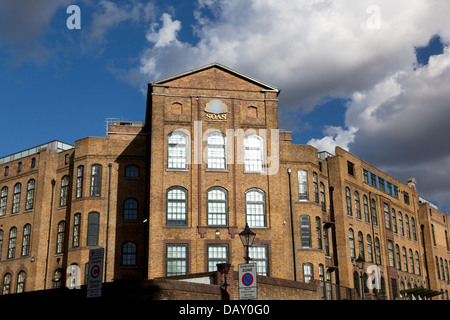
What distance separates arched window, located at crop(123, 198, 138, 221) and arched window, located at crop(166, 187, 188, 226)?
506 cm

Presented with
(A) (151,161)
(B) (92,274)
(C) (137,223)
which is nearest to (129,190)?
(C) (137,223)

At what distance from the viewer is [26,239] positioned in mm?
43469

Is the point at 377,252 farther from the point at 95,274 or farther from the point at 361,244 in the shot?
the point at 95,274

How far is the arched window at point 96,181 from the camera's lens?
133 ft

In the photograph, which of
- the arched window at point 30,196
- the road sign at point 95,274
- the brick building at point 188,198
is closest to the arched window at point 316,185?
the brick building at point 188,198

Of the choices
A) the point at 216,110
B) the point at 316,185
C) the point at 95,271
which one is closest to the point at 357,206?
the point at 316,185

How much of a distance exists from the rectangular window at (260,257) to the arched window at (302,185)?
7208mm

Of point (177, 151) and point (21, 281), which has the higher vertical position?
point (177, 151)

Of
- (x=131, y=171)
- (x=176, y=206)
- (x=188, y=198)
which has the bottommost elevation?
(x=176, y=206)

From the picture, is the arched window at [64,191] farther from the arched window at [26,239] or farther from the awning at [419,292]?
the awning at [419,292]

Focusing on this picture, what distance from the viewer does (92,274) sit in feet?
45.4

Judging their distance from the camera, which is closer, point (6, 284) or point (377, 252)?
point (6, 284)

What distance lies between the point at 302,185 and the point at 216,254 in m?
10.0

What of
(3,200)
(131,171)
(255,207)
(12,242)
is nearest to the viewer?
(255,207)
